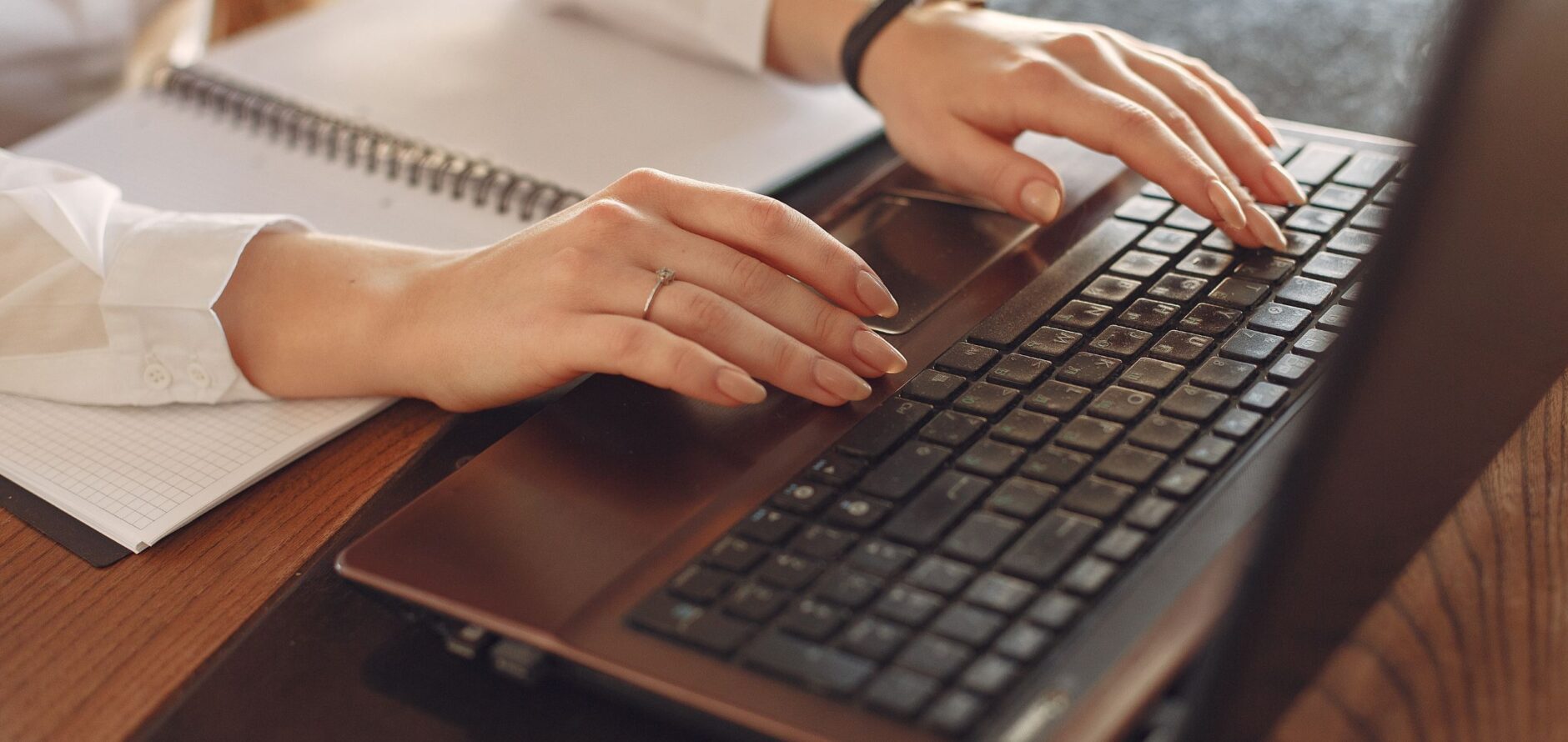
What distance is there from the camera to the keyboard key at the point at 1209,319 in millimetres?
505

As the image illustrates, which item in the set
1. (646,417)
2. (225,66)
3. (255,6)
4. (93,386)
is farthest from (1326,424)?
(255,6)

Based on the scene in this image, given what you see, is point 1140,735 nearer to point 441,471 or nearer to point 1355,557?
point 1355,557

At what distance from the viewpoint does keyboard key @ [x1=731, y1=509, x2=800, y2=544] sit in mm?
418

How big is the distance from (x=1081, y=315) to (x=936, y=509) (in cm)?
16

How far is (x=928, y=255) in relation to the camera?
2.03ft

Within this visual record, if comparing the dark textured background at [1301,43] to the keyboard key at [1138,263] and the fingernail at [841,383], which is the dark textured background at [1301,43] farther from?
the fingernail at [841,383]

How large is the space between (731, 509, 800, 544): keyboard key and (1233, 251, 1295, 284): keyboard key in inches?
10.0

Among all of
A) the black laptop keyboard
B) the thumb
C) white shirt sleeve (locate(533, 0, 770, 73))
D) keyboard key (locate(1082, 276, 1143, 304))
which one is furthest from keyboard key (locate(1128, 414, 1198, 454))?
white shirt sleeve (locate(533, 0, 770, 73))

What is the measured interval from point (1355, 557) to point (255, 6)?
3.55 ft

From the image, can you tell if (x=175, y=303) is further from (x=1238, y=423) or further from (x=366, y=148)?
(x=1238, y=423)

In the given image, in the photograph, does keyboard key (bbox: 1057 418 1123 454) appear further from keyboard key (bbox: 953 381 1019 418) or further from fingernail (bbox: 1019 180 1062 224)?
fingernail (bbox: 1019 180 1062 224)

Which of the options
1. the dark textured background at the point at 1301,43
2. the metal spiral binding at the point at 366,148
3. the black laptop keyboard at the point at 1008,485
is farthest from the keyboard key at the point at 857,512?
the dark textured background at the point at 1301,43

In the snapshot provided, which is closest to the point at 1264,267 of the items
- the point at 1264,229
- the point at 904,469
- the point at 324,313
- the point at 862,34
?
the point at 1264,229

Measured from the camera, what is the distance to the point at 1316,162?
2.13 ft
